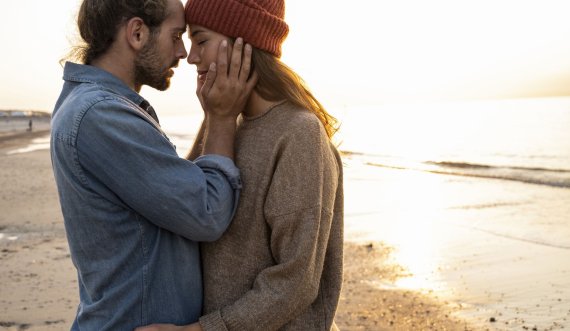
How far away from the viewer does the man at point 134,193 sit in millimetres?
1777

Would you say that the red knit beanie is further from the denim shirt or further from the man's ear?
the denim shirt

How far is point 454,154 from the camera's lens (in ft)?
108

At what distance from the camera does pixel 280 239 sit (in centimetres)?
188

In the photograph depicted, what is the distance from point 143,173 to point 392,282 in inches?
226

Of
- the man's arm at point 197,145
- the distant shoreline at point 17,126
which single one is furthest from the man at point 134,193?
the distant shoreline at point 17,126

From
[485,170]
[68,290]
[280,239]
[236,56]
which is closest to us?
[280,239]

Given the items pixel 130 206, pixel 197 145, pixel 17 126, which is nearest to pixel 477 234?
pixel 197 145

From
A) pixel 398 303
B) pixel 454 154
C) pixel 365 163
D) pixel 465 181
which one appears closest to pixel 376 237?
pixel 398 303

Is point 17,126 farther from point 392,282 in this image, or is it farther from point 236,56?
point 236,56

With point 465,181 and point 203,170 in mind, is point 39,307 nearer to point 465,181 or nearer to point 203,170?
point 203,170

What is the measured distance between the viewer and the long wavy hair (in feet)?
6.70

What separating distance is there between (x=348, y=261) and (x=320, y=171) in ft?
20.7

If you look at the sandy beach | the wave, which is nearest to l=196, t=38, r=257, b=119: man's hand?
the sandy beach

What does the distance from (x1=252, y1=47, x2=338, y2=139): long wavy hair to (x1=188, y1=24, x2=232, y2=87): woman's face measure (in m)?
0.14
